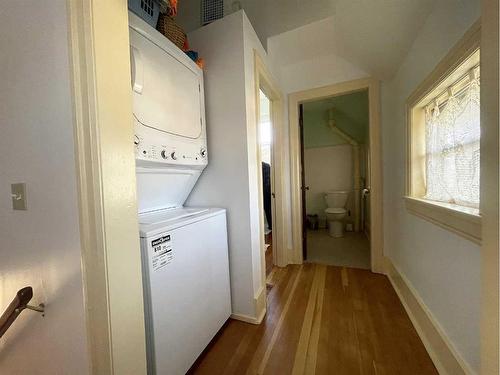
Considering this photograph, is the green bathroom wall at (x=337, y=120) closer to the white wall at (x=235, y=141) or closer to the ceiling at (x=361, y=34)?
the ceiling at (x=361, y=34)

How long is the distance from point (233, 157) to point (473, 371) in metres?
1.56

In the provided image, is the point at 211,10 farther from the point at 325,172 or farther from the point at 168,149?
the point at 325,172

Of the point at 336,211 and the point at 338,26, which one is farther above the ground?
the point at 338,26

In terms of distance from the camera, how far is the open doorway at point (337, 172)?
10.5 ft

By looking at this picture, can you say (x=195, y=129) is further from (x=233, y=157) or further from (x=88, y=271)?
(x=88, y=271)

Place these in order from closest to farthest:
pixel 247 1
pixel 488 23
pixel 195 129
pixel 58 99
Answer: pixel 488 23, pixel 58 99, pixel 195 129, pixel 247 1

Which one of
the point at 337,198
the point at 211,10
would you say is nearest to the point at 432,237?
the point at 211,10

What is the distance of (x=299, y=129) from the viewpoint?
A: 7.73 ft

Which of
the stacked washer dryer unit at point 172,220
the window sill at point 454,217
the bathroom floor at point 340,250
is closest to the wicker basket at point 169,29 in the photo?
the stacked washer dryer unit at point 172,220

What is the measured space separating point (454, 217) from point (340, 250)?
1.98 metres

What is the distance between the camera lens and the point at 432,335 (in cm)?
115

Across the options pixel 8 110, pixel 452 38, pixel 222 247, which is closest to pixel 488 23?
pixel 452 38

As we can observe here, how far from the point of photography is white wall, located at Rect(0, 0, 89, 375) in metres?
0.63

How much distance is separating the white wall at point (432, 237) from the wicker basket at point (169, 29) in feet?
4.78
